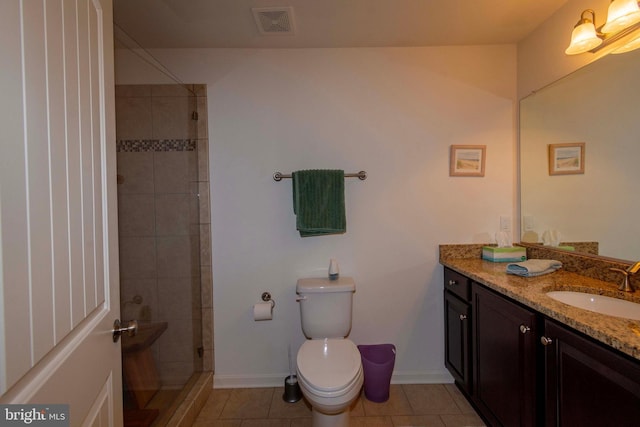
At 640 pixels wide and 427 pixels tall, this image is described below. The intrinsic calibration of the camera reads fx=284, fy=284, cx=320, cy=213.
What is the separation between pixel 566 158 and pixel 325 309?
171 cm

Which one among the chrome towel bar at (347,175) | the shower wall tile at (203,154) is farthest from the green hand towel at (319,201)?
the shower wall tile at (203,154)

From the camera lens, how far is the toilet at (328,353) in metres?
1.37

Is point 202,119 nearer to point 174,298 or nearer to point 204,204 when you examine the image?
point 204,204

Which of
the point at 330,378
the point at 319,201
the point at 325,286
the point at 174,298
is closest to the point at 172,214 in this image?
the point at 174,298

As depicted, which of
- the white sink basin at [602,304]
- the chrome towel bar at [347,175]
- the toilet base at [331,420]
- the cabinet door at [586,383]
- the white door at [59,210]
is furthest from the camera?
the chrome towel bar at [347,175]

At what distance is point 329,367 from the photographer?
1.52m

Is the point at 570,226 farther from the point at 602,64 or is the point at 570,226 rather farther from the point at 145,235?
the point at 145,235

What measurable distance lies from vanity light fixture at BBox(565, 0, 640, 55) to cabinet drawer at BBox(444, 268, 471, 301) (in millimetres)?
1333

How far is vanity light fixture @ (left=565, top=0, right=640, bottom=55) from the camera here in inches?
48.1

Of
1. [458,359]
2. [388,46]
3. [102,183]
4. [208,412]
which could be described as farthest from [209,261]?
[388,46]

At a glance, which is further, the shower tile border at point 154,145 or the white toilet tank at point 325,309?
the white toilet tank at point 325,309

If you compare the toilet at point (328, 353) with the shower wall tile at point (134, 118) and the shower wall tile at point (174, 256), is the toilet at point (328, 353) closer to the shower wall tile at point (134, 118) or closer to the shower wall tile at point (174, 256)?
the shower wall tile at point (174, 256)

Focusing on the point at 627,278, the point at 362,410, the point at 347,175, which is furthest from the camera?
the point at 347,175

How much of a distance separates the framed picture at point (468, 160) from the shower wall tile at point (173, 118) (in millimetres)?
1834
